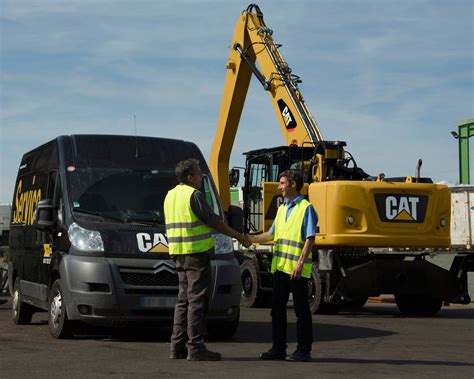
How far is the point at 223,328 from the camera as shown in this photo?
1113 centimetres

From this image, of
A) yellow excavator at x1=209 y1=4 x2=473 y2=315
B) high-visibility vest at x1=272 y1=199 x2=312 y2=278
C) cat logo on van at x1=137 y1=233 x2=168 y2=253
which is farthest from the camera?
yellow excavator at x1=209 y1=4 x2=473 y2=315

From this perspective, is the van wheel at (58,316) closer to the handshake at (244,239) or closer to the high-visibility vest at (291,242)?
the handshake at (244,239)

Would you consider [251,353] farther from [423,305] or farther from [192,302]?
[423,305]

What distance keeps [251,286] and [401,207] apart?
3.83 metres

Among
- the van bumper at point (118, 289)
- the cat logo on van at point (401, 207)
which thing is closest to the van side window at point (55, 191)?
the van bumper at point (118, 289)

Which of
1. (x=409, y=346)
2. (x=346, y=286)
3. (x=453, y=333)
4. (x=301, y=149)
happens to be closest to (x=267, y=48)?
(x=301, y=149)

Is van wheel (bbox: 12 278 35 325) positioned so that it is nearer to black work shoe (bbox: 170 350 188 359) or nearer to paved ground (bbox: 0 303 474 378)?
paved ground (bbox: 0 303 474 378)

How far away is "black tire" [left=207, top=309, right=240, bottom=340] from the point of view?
11.0 metres

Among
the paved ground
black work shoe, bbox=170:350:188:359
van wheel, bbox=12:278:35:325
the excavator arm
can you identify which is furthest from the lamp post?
black work shoe, bbox=170:350:188:359

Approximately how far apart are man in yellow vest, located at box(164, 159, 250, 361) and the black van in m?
1.38

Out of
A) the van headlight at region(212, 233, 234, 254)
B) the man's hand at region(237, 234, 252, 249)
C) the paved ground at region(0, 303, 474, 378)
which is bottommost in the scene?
the paved ground at region(0, 303, 474, 378)

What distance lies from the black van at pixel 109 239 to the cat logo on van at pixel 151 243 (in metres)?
0.01

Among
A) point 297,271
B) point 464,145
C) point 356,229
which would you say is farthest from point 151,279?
point 464,145

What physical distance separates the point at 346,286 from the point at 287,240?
6.85 m
